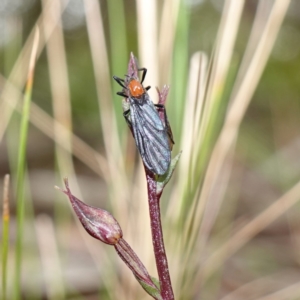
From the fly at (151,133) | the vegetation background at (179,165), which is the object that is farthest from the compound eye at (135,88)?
the vegetation background at (179,165)

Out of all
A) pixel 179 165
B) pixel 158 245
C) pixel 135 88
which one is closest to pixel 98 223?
pixel 158 245

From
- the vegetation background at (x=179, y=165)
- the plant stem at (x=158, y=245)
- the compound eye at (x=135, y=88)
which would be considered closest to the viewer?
the plant stem at (x=158, y=245)

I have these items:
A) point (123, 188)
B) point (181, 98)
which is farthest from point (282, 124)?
point (181, 98)

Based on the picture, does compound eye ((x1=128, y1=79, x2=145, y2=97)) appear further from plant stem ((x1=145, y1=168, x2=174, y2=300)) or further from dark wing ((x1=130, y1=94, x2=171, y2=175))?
plant stem ((x1=145, y1=168, x2=174, y2=300))

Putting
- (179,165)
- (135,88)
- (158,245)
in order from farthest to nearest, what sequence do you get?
(179,165)
(135,88)
(158,245)

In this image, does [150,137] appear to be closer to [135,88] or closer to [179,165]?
[135,88]

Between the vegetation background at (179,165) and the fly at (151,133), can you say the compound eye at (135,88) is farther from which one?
the vegetation background at (179,165)

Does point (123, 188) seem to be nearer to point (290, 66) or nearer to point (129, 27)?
point (290, 66)
